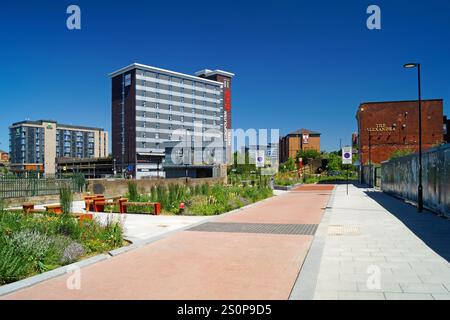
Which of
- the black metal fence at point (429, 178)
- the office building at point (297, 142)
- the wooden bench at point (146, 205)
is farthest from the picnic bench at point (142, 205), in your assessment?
the office building at point (297, 142)

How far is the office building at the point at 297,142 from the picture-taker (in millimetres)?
158750

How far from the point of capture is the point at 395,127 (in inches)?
2309

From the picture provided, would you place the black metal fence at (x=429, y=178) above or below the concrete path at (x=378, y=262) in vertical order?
above

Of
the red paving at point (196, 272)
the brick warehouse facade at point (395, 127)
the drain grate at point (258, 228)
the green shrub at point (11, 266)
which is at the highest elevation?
the brick warehouse facade at point (395, 127)

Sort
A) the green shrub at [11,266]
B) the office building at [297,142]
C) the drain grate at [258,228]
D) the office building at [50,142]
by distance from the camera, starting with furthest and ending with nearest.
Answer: the office building at [297,142] → the office building at [50,142] → the drain grate at [258,228] → the green shrub at [11,266]

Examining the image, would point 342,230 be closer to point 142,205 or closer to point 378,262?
point 378,262

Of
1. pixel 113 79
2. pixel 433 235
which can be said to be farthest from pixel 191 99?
pixel 433 235

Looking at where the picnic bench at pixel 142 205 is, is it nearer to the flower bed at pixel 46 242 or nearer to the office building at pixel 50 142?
the flower bed at pixel 46 242

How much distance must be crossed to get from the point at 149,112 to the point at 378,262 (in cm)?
9017

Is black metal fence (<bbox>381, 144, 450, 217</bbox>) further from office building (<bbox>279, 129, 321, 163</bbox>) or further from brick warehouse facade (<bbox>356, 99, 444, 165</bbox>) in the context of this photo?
office building (<bbox>279, 129, 321, 163</bbox>)

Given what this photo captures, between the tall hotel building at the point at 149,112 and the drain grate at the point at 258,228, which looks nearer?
the drain grate at the point at 258,228

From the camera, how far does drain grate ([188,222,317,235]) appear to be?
11.3 metres

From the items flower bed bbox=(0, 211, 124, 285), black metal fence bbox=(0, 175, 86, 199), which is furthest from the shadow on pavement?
black metal fence bbox=(0, 175, 86, 199)

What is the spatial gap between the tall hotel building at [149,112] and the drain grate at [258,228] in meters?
72.8
